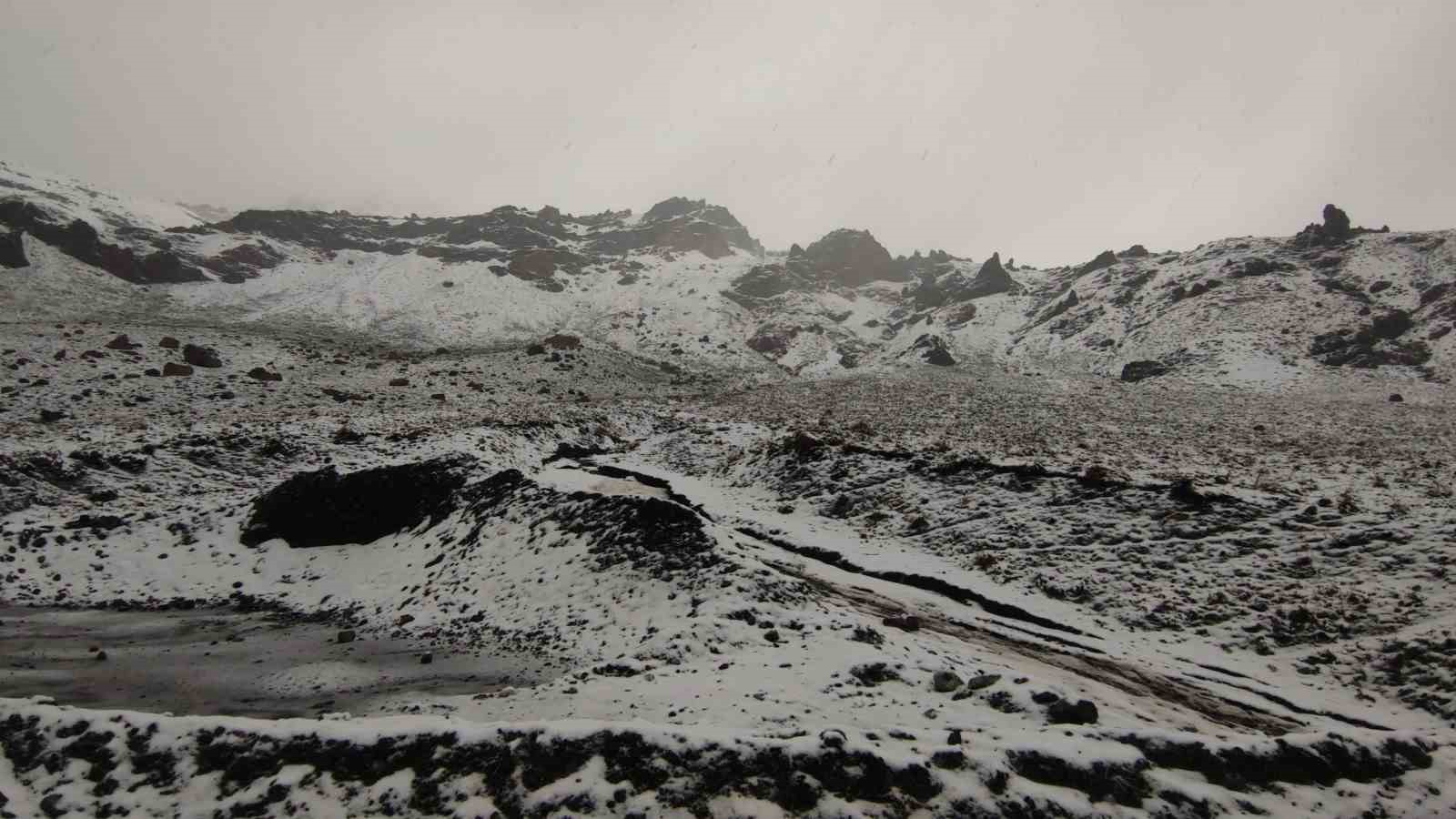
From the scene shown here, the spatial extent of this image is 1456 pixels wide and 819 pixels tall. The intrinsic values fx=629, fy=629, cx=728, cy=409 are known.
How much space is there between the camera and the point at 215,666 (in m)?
11.8

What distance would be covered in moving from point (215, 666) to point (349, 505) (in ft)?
26.6

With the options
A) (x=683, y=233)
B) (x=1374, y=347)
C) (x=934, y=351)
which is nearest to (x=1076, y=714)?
(x=934, y=351)

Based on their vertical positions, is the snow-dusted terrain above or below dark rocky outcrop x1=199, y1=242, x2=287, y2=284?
below

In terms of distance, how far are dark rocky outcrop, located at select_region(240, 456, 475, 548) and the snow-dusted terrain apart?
10 centimetres

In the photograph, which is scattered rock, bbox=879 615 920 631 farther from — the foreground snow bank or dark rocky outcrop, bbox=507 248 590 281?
dark rocky outcrop, bbox=507 248 590 281

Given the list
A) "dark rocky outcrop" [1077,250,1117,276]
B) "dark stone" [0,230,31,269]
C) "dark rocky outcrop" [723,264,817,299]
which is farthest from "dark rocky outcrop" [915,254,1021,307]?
"dark stone" [0,230,31,269]

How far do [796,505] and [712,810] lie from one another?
13.9 meters

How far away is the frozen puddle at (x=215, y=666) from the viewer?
10.3 m

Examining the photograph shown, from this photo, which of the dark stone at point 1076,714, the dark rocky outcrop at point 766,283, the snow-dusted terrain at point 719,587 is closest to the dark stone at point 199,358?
the snow-dusted terrain at point 719,587

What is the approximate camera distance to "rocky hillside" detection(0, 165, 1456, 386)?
153 feet

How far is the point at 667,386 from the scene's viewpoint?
4912cm

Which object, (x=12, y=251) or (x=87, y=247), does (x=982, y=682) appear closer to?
(x=12, y=251)

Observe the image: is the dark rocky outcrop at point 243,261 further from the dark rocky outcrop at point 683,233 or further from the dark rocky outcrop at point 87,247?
the dark rocky outcrop at point 683,233

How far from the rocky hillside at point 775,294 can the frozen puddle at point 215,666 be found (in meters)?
44.1
